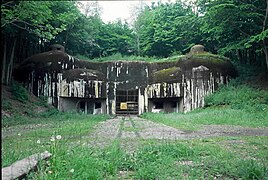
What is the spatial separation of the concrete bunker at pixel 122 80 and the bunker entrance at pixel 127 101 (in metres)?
0.08

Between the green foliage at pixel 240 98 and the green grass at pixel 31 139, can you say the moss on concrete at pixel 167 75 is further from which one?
the green grass at pixel 31 139

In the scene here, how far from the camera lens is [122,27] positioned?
3231 cm

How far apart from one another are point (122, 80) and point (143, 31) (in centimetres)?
1223

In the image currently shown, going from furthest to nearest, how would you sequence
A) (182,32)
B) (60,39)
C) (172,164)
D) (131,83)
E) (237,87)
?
(182,32) → (60,39) → (131,83) → (237,87) → (172,164)

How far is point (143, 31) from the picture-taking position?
29.9 metres

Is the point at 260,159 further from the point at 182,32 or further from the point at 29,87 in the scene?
the point at 182,32

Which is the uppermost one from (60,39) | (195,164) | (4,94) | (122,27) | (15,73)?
(122,27)

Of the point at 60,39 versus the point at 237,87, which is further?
the point at 60,39

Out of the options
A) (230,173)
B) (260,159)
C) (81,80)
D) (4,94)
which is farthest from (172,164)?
(81,80)

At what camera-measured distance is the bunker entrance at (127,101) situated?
19812mm

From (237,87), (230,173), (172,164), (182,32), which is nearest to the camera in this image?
(230,173)

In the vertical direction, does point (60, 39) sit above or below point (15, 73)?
above

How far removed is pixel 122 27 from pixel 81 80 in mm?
16103

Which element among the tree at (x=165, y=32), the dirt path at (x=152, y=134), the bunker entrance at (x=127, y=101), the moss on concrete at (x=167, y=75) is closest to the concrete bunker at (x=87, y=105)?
the bunker entrance at (x=127, y=101)
